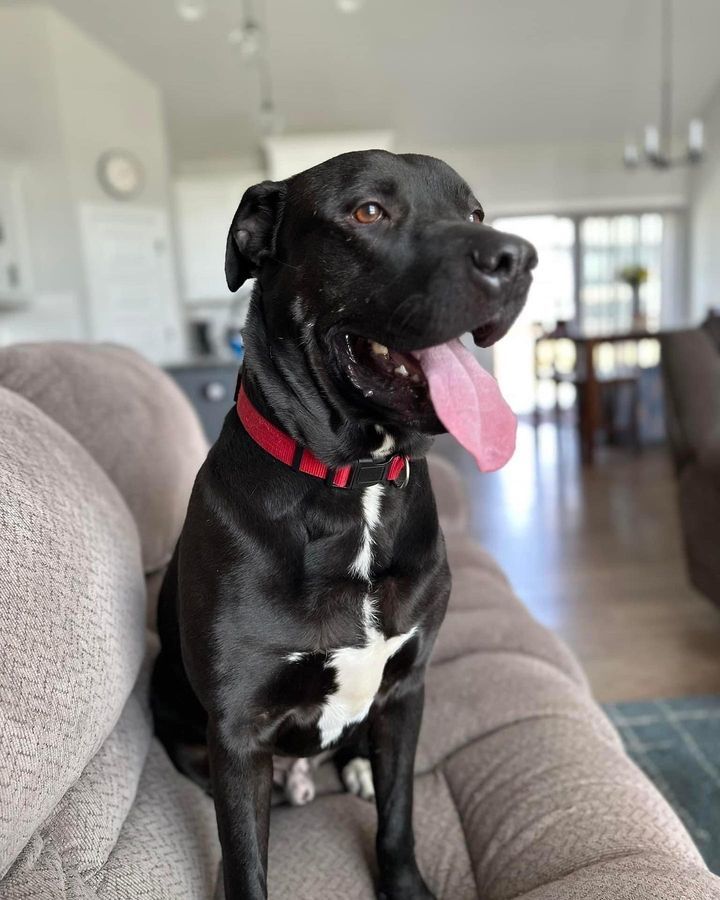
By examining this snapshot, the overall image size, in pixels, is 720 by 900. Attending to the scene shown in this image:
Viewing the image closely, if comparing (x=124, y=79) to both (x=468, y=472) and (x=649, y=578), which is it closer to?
(x=468, y=472)

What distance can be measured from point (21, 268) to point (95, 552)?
16.2ft

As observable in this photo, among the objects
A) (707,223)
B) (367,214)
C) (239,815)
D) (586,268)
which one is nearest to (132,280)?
(586,268)

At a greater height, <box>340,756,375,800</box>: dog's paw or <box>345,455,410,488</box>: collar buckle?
<box>345,455,410,488</box>: collar buckle

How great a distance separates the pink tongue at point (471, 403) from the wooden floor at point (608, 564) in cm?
171

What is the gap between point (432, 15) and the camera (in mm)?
5977

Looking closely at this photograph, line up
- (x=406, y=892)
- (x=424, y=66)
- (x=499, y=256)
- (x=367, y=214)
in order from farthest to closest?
(x=424, y=66) → (x=406, y=892) → (x=367, y=214) → (x=499, y=256)

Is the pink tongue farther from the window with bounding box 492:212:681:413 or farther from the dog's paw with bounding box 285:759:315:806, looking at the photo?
the window with bounding box 492:212:681:413

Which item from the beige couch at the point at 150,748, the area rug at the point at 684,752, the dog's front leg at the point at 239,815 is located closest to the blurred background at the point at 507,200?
the area rug at the point at 684,752

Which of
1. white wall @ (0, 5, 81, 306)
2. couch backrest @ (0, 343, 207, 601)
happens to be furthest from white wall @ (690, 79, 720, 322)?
couch backrest @ (0, 343, 207, 601)

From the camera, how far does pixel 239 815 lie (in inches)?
34.3

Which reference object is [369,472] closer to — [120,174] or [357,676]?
[357,676]

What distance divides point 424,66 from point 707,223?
3508 mm

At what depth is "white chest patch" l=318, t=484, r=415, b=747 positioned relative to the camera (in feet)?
2.95

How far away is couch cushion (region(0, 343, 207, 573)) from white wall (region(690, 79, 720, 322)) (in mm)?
7551
